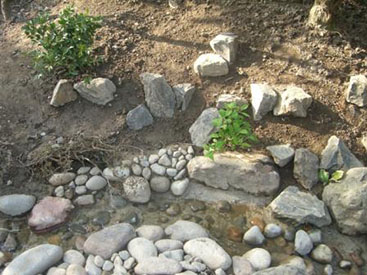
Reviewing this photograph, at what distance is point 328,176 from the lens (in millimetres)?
3357

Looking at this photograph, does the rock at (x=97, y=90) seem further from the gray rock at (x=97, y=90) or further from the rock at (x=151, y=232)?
the rock at (x=151, y=232)

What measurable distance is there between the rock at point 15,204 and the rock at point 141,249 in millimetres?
758

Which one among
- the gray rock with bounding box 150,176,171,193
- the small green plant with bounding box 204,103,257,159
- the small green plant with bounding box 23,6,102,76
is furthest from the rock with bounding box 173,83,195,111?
the small green plant with bounding box 23,6,102,76

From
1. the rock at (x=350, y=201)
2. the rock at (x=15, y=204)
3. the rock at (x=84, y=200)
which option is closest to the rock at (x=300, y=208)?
the rock at (x=350, y=201)

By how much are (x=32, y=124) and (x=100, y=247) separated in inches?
46.3

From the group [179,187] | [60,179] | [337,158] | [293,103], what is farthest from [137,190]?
[337,158]

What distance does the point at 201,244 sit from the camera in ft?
9.89

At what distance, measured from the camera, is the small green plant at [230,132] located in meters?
3.38

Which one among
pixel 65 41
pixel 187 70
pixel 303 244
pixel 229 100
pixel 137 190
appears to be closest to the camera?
pixel 303 244

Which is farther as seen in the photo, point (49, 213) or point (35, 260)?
point (49, 213)

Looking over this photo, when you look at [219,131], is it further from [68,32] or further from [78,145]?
[68,32]

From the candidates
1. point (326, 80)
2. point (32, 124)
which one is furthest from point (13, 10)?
point (326, 80)

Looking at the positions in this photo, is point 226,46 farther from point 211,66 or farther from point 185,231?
Result: point 185,231

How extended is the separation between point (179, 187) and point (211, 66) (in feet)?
3.22
